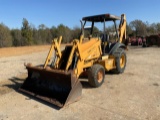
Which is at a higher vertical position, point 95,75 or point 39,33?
point 39,33

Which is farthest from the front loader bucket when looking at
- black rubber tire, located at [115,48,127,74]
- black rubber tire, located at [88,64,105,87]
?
black rubber tire, located at [115,48,127,74]

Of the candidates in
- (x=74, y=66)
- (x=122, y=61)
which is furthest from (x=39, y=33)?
(x=74, y=66)

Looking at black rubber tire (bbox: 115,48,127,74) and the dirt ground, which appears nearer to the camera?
the dirt ground

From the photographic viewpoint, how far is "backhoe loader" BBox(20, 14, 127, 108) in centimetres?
578

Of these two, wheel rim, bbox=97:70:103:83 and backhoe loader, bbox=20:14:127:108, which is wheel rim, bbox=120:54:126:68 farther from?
wheel rim, bbox=97:70:103:83

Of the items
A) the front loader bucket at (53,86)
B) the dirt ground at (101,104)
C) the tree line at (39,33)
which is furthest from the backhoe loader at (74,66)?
the tree line at (39,33)

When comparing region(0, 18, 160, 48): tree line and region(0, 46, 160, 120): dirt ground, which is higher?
region(0, 18, 160, 48): tree line

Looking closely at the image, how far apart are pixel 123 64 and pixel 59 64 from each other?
3.45 metres

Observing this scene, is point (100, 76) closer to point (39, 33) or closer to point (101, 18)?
point (101, 18)

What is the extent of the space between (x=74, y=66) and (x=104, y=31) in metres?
2.30

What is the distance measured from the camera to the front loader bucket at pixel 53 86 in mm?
5625

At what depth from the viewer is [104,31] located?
819 centimetres

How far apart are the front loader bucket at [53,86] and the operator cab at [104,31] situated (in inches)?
111

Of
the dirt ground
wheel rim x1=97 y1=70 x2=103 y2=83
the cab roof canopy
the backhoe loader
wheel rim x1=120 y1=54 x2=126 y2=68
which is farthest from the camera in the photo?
wheel rim x1=120 y1=54 x2=126 y2=68
